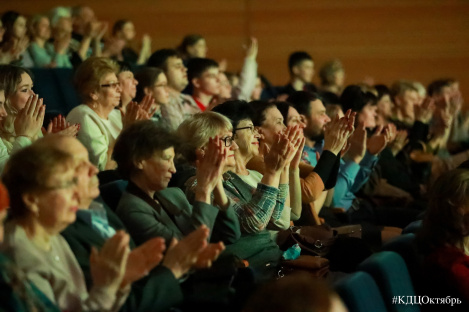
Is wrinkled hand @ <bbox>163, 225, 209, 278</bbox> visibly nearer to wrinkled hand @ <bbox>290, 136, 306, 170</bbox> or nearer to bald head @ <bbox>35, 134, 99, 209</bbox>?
bald head @ <bbox>35, 134, 99, 209</bbox>

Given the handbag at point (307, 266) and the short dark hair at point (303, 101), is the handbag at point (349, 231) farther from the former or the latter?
the short dark hair at point (303, 101)

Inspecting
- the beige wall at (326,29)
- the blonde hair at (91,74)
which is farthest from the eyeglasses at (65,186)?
the beige wall at (326,29)

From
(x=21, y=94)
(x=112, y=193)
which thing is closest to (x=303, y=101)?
(x=21, y=94)

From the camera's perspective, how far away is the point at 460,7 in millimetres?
8328

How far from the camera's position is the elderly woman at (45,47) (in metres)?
6.45

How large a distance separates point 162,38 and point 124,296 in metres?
6.96

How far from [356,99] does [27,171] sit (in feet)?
10.9

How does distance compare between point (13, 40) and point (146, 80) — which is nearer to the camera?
point (146, 80)

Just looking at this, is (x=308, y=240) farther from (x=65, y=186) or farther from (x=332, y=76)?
(x=332, y=76)

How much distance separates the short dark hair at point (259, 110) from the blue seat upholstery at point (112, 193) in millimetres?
1166

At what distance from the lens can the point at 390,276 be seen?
8.04 ft

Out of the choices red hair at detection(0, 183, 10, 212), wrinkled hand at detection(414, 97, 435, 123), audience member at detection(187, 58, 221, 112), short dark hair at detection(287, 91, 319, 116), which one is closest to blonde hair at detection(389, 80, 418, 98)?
wrinkled hand at detection(414, 97, 435, 123)

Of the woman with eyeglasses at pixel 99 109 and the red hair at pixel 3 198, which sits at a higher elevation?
the red hair at pixel 3 198

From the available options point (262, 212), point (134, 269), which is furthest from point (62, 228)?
point (262, 212)
